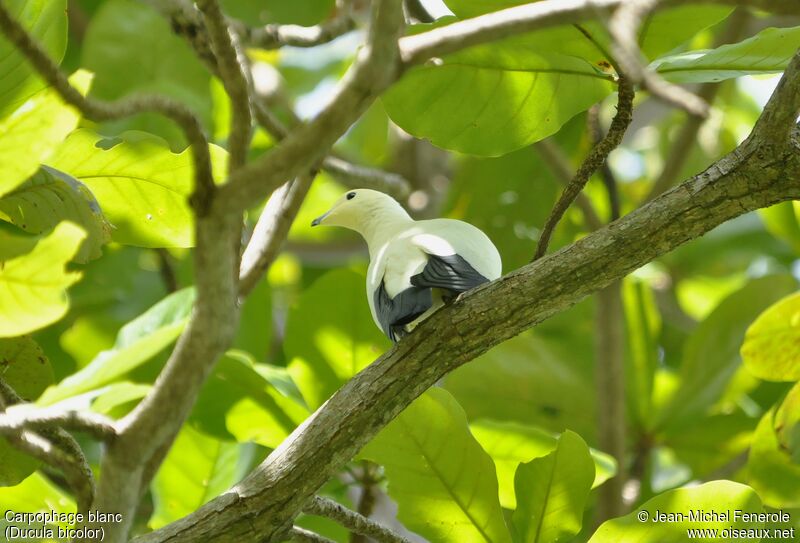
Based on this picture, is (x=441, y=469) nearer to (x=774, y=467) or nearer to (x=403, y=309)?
(x=403, y=309)

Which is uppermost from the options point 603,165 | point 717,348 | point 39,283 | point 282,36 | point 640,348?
point 282,36

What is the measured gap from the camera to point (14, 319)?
1.21 m

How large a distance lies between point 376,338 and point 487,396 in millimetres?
801

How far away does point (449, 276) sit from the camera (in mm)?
1727

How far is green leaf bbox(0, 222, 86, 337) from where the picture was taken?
1.17 m

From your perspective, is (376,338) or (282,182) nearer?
(282,182)

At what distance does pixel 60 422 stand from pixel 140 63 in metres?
2.06

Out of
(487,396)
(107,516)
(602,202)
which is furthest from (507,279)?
(602,202)

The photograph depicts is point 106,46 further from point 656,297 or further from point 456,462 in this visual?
point 656,297

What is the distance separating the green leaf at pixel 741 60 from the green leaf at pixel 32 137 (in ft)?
3.38

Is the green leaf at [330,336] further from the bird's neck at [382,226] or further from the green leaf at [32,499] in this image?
the green leaf at [32,499]

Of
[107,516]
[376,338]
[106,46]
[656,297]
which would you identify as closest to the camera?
[107,516]

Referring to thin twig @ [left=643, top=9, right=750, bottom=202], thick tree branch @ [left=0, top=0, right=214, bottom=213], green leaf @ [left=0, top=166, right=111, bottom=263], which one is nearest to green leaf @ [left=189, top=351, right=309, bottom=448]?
green leaf @ [left=0, top=166, right=111, bottom=263]

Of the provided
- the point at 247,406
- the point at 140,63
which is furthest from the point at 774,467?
the point at 140,63
